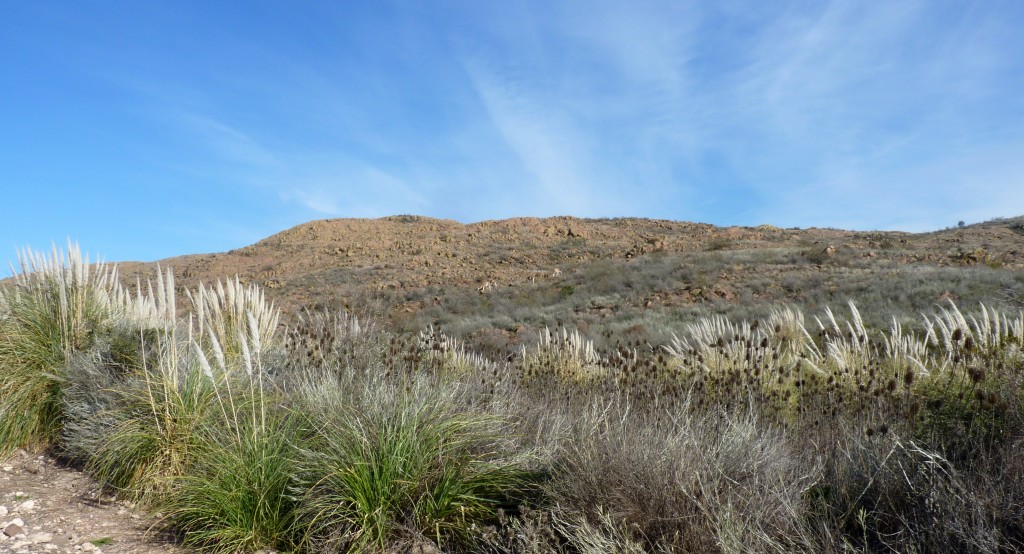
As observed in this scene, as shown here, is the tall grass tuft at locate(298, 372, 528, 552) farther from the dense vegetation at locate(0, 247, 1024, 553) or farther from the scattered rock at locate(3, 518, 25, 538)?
the scattered rock at locate(3, 518, 25, 538)

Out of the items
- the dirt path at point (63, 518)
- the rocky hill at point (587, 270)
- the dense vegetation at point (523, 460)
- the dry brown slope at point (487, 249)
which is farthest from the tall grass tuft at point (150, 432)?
the dry brown slope at point (487, 249)

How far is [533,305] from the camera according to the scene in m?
20.0

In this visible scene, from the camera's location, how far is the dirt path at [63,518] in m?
3.45

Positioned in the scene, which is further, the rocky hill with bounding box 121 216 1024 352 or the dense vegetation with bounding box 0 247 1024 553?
the rocky hill with bounding box 121 216 1024 352

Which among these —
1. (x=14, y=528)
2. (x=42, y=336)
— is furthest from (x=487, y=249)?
(x=14, y=528)

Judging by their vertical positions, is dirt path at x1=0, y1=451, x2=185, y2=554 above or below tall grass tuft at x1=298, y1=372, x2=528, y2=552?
below

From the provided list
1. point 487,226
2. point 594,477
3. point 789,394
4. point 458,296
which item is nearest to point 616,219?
point 487,226

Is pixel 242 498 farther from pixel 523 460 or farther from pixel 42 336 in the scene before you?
pixel 42 336

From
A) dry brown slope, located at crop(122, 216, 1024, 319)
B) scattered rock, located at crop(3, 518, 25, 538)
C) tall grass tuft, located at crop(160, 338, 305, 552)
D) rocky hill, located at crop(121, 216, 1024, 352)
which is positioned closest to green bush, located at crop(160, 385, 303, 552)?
tall grass tuft, located at crop(160, 338, 305, 552)

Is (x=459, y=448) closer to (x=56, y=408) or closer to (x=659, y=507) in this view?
(x=659, y=507)

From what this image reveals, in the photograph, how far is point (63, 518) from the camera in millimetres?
3863

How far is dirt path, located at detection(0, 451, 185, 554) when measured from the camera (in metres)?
3.45

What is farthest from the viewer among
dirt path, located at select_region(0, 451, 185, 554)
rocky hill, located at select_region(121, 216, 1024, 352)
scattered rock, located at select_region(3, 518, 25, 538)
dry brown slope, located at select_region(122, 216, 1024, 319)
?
dry brown slope, located at select_region(122, 216, 1024, 319)

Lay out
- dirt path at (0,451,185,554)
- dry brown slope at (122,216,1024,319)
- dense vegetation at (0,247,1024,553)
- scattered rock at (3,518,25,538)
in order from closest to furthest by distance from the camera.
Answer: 1. dense vegetation at (0,247,1024,553)
2. dirt path at (0,451,185,554)
3. scattered rock at (3,518,25,538)
4. dry brown slope at (122,216,1024,319)
